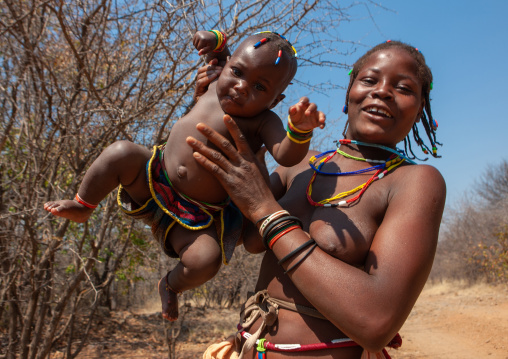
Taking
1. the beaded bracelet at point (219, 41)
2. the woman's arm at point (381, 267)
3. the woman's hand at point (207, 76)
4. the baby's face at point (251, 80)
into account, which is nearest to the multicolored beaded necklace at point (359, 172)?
the woman's arm at point (381, 267)

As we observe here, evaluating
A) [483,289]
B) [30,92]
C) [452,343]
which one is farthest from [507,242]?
[30,92]

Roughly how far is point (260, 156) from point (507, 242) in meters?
17.1

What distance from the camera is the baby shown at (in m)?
1.75

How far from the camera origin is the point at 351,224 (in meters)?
1.50

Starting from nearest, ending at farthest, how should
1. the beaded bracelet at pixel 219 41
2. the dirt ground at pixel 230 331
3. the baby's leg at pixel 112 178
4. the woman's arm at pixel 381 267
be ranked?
1. the woman's arm at pixel 381 267
2. the baby's leg at pixel 112 178
3. the beaded bracelet at pixel 219 41
4. the dirt ground at pixel 230 331

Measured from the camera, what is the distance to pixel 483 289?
1781cm

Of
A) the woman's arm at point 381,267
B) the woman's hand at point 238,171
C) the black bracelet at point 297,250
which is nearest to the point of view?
the woman's arm at point 381,267

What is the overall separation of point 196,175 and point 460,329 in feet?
38.6

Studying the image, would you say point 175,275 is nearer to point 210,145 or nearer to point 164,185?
point 164,185

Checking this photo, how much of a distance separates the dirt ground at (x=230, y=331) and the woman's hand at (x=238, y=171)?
5.76 metres

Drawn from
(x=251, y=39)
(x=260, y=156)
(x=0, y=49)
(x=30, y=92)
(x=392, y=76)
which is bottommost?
(x=260, y=156)

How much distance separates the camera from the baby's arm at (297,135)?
1.39 metres

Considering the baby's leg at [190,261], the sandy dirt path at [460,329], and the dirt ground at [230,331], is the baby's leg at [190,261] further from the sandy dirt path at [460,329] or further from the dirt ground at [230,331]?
the sandy dirt path at [460,329]

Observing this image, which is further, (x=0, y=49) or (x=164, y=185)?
(x=0, y=49)
